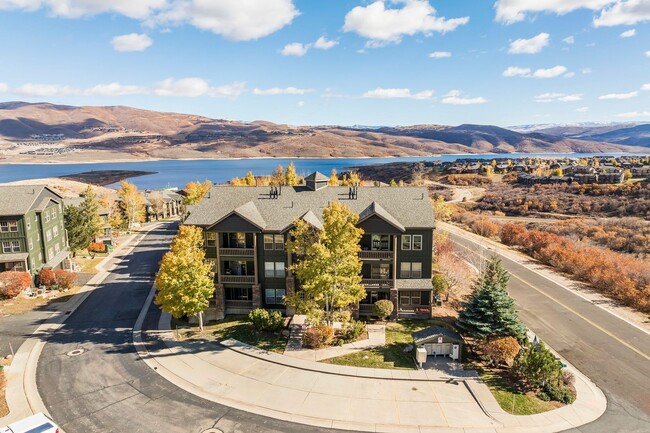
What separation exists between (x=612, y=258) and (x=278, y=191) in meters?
43.2

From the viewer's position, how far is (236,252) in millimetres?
37438

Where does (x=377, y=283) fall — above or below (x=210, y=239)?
below

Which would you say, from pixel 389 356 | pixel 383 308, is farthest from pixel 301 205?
pixel 389 356

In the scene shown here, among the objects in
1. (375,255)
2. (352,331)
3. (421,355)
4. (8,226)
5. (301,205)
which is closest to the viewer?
Result: (421,355)

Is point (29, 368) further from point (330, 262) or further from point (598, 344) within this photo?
point (598, 344)

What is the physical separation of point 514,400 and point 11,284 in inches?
1896

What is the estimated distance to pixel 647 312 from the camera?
38031 millimetres

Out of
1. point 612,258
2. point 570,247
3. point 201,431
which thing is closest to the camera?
point 201,431

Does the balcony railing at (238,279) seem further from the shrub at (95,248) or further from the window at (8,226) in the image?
the shrub at (95,248)

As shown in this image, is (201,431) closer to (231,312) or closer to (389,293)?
(231,312)

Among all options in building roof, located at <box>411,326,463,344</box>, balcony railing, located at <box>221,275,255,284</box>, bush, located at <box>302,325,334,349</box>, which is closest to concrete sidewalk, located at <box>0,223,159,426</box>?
balcony railing, located at <box>221,275,255,284</box>

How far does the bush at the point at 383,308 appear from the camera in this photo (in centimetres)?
3503

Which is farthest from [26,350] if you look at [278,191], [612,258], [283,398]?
[612,258]

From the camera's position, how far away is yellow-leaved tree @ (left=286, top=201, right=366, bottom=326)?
3200 cm
